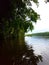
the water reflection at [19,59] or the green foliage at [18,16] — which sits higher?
the green foliage at [18,16]

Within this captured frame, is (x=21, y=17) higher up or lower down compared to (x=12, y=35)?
higher up

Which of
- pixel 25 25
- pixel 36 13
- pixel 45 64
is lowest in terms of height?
pixel 45 64

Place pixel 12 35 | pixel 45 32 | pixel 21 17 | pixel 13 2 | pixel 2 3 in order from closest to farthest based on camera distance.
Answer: pixel 2 3
pixel 13 2
pixel 21 17
pixel 12 35
pixel 45 32

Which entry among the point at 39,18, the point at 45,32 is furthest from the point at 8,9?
the point at 45,32

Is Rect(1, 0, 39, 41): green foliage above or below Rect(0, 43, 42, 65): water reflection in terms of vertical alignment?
above

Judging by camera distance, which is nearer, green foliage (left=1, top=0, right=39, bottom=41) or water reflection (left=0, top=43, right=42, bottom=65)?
water reflection (left=0, top=43, right=42, bottom=65)

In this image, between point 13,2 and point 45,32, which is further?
point 45,32

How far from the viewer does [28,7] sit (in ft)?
54.7

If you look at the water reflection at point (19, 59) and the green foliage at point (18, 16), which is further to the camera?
the green foliage at point (18, 16)

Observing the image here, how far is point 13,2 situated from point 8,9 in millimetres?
633

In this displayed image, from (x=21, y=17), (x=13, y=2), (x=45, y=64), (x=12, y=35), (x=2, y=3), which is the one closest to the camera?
(x=45, y=64)

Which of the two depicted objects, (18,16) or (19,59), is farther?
(18,16)

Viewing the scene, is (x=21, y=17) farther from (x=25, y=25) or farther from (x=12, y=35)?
(x=12, y=35)

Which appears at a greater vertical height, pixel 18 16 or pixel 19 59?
pixel 18 16
